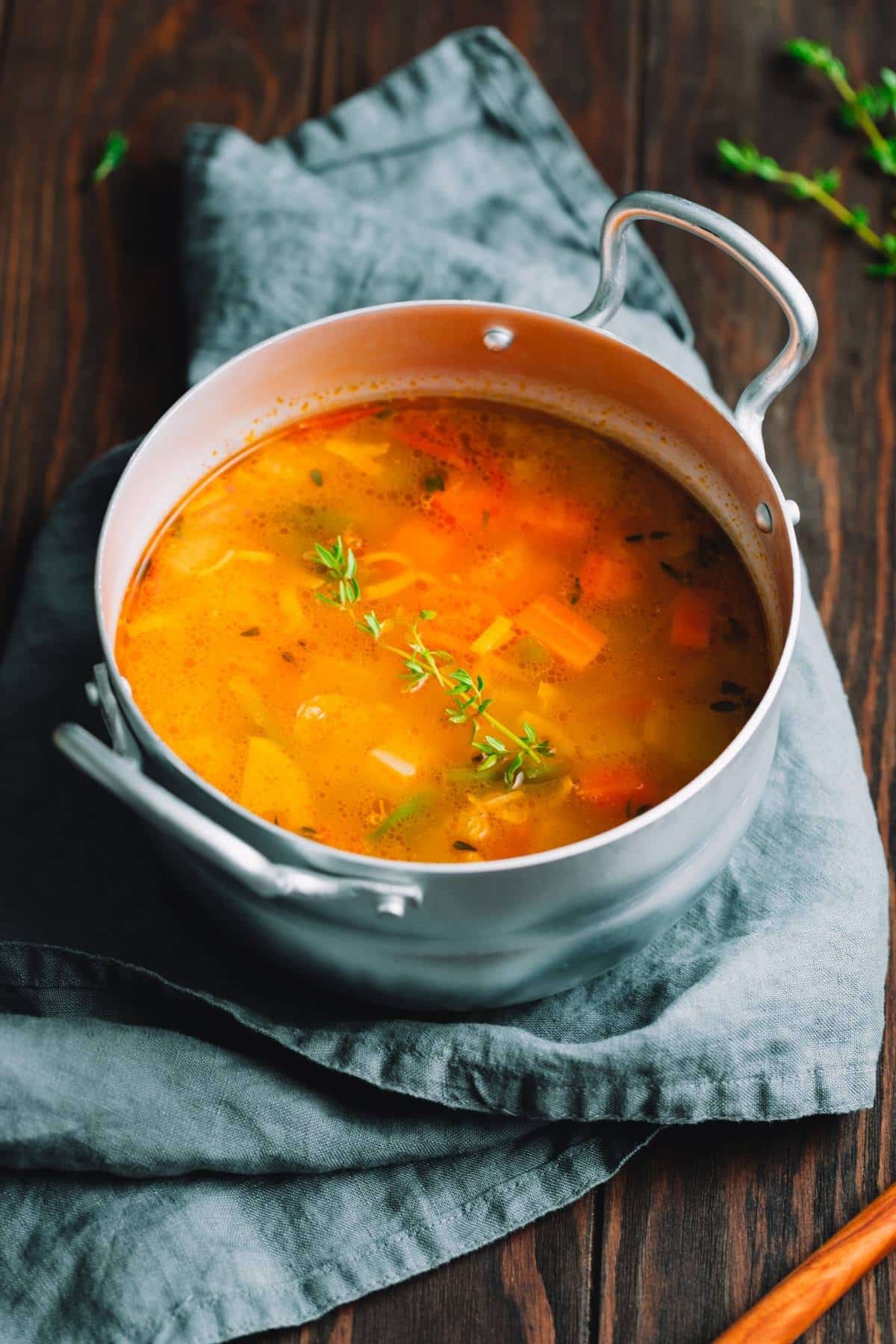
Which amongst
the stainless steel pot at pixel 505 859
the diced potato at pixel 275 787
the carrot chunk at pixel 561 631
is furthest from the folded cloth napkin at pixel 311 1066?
the carrot chunk at pixel 561 631

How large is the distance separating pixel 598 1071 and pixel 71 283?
153cm

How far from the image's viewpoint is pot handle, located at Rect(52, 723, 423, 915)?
1447mm

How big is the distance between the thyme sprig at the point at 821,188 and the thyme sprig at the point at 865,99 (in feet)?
0.26

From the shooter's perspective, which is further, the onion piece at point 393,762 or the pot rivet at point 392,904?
the onion piece at point 393,762

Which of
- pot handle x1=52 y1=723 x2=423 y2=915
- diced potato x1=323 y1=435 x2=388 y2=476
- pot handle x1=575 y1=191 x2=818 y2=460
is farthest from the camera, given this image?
diced potato x1=323 y1=435 x2=388 y2=476

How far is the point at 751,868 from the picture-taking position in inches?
77.1

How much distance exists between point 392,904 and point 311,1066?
16.2 inches

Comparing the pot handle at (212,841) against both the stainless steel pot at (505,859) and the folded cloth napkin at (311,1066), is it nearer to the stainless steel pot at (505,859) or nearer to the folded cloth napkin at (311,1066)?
the stainless steel pot at (505,859)

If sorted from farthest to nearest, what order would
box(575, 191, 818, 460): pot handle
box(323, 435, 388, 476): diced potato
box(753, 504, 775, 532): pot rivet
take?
1. box(323, 435, 388, 476): diced potato
2. box(753, 504, 775, 532): pot rivet
3. box(575, 191, 818, 460): pot handle

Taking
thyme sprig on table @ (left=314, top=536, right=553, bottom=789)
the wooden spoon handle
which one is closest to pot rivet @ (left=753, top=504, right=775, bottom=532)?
thyme sprig on table @ (left=314, top=536, right=553, bottom=789)

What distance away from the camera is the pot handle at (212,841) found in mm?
1447

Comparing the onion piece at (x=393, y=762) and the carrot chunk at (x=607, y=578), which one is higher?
the carrot chunk at (x=607, y=578)

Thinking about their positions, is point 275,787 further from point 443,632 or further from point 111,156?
point 111,156

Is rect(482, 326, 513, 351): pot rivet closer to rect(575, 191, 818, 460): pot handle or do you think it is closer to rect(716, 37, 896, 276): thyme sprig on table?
rect(575, 191, 818, 460): pot handle
